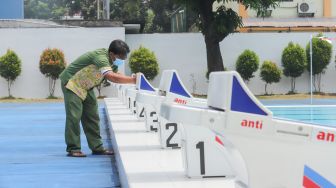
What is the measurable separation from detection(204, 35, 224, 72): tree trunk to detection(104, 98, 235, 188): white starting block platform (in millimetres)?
16956

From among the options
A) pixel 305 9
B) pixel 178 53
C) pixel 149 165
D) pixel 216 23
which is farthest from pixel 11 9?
pixel 149 165

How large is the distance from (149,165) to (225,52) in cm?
2240

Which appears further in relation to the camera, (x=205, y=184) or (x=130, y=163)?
(x=130, y=163)

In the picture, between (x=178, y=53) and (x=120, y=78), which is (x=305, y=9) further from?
(x=120, y=78)

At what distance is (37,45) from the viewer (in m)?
26.7

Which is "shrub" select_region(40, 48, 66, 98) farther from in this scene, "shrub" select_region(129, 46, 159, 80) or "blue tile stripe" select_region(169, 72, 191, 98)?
"blue tile stripe" select_region(169, 72, 191, 98)

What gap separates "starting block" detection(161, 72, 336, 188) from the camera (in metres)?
3.64

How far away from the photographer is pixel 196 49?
91.5 ft

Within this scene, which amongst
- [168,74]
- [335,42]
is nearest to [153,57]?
[335,42]

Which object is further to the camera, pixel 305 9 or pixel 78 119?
pixel 305 9

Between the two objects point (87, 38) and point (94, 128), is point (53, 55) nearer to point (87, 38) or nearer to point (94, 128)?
point (87, 38)

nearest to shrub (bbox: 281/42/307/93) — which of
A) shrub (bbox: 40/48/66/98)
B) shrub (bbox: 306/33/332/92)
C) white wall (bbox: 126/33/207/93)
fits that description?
shrub (bbox: 306/33/332/92)

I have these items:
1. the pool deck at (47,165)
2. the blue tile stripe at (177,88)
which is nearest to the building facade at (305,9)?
the pool deck at (47,165)

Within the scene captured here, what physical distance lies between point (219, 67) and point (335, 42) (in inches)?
224
